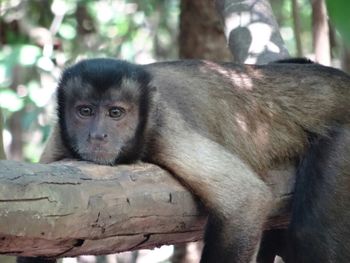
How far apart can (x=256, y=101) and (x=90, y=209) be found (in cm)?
153

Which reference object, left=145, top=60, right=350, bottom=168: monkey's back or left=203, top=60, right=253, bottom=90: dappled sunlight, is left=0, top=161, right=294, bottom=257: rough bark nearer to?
left=145, top=60, right=350, bottom=168: monkey's back

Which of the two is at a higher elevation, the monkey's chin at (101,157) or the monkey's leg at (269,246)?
the monkey's chin at (101,157)

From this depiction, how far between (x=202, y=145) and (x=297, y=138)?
0.62 metres

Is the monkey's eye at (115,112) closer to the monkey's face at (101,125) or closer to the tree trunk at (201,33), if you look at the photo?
the monkey's face at (101,125)

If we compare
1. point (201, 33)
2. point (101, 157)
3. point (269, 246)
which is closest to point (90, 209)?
point (101, 157)

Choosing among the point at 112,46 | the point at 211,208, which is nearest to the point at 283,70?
the point at 211,208

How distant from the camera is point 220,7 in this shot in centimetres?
461

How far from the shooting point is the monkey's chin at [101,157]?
2932 millimetres

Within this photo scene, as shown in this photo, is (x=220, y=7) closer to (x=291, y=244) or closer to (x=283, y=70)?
(x=283, y=70)

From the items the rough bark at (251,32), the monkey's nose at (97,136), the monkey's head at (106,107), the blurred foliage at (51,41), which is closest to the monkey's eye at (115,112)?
the monkey's head at (106,107)

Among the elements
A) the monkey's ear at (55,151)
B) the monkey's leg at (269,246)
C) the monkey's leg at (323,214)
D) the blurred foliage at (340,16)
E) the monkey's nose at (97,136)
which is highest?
the blurred foliage at (340,16)

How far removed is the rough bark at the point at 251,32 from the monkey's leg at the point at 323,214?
133cm

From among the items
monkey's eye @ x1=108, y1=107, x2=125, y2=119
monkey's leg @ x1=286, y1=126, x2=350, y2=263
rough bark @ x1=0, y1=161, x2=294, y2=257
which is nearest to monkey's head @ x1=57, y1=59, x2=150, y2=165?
monkey's eye @ x1=108, y1=107, x2=125, y2=119

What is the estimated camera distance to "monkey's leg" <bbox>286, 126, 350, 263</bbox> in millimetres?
3111
